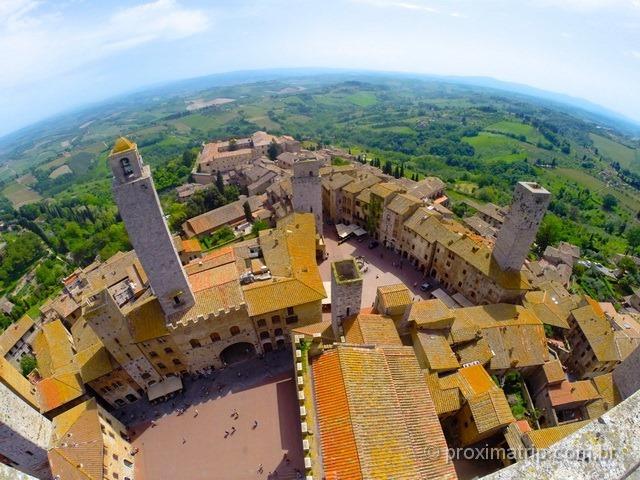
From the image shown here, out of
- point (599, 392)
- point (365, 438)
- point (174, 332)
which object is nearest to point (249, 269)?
point (174, 332)

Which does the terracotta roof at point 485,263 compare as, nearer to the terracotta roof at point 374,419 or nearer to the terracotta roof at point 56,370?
the terracotta roof at point 374,419

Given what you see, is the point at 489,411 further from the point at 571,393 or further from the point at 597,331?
the point at 597,331

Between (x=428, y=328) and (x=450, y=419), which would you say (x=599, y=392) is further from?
(x=428, y=328)

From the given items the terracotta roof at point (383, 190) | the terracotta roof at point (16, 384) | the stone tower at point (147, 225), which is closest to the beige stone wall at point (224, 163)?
the terracotta roof at point (383, 190)

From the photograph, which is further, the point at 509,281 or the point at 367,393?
the point at 509,281

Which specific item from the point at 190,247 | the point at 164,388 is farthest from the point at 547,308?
the point at 190,247
